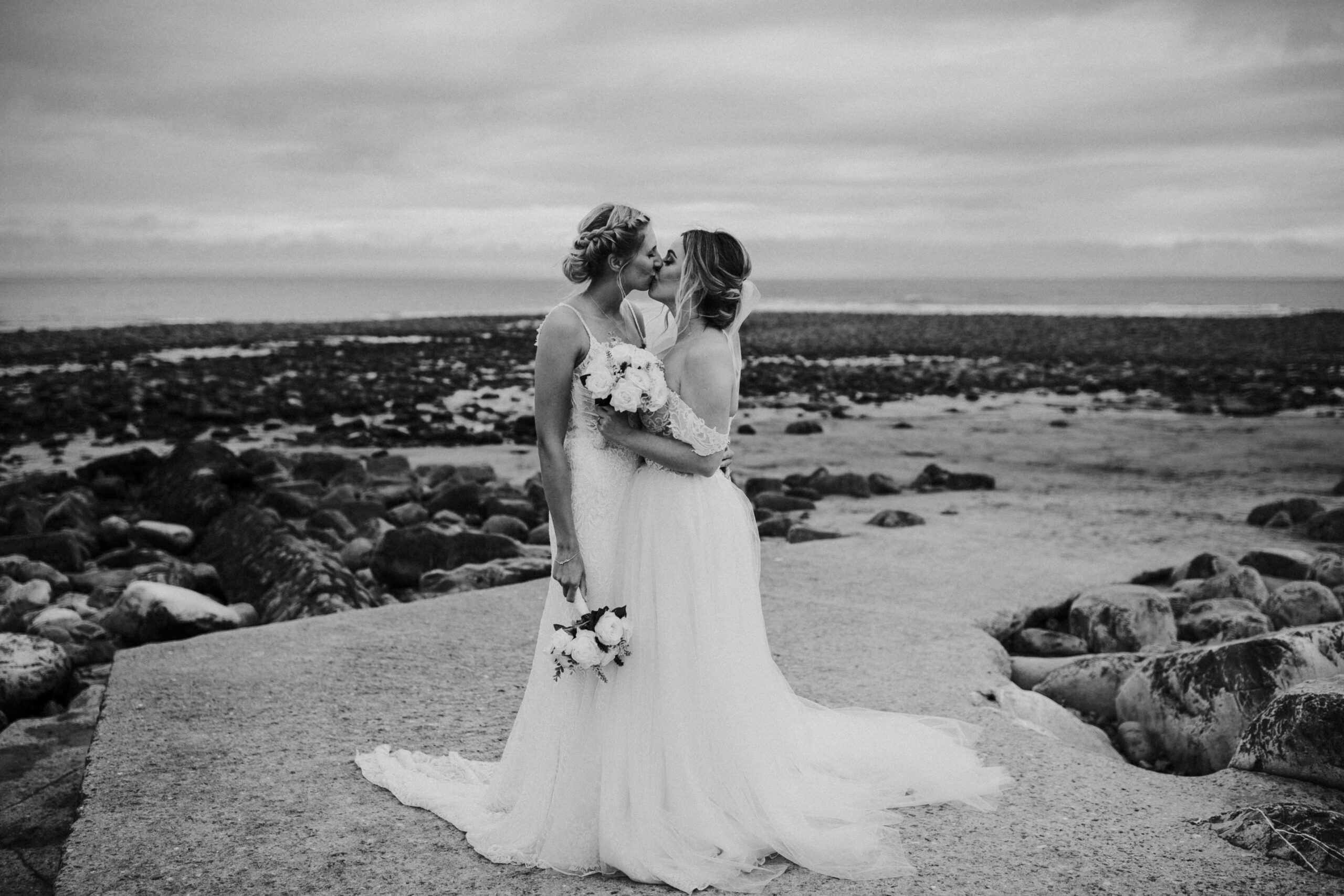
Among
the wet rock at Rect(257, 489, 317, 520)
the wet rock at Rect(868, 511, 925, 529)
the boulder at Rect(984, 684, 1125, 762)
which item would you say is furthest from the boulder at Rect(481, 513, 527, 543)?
the boulder at Rect(984, 684, 1125, 762)

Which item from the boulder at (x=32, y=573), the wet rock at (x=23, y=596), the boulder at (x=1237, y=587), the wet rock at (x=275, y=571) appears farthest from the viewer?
the boulder at (x=32, y=573)

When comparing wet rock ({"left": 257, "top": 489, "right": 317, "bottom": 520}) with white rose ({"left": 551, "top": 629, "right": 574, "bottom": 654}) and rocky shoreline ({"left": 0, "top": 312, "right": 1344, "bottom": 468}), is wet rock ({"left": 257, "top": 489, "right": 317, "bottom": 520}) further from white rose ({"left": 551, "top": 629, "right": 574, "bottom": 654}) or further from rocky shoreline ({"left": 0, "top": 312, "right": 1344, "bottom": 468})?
white rose ({"left": 551, "top": 629, "right": 574, "bottom": 654})

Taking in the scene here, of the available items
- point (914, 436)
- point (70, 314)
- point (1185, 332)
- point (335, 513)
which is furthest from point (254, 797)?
point (70, 314)

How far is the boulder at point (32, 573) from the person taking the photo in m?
8.98

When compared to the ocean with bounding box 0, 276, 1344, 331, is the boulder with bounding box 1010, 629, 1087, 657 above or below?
below

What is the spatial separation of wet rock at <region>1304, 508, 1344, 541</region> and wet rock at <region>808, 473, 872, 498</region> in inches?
177

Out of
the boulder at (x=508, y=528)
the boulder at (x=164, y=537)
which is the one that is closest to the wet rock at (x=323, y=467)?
the boulder at (x=164, y=537)

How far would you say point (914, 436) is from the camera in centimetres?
1809

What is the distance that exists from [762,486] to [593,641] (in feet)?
28.7

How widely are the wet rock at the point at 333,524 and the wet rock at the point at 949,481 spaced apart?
6.65 m

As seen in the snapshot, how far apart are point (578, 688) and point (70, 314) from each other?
2379 inches

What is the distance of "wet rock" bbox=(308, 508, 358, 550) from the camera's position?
33.9ft

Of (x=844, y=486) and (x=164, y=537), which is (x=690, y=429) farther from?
(x=844, y=486)

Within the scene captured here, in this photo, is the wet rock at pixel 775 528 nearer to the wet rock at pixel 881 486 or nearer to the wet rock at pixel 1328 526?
the wet rock at pixel 881 486
